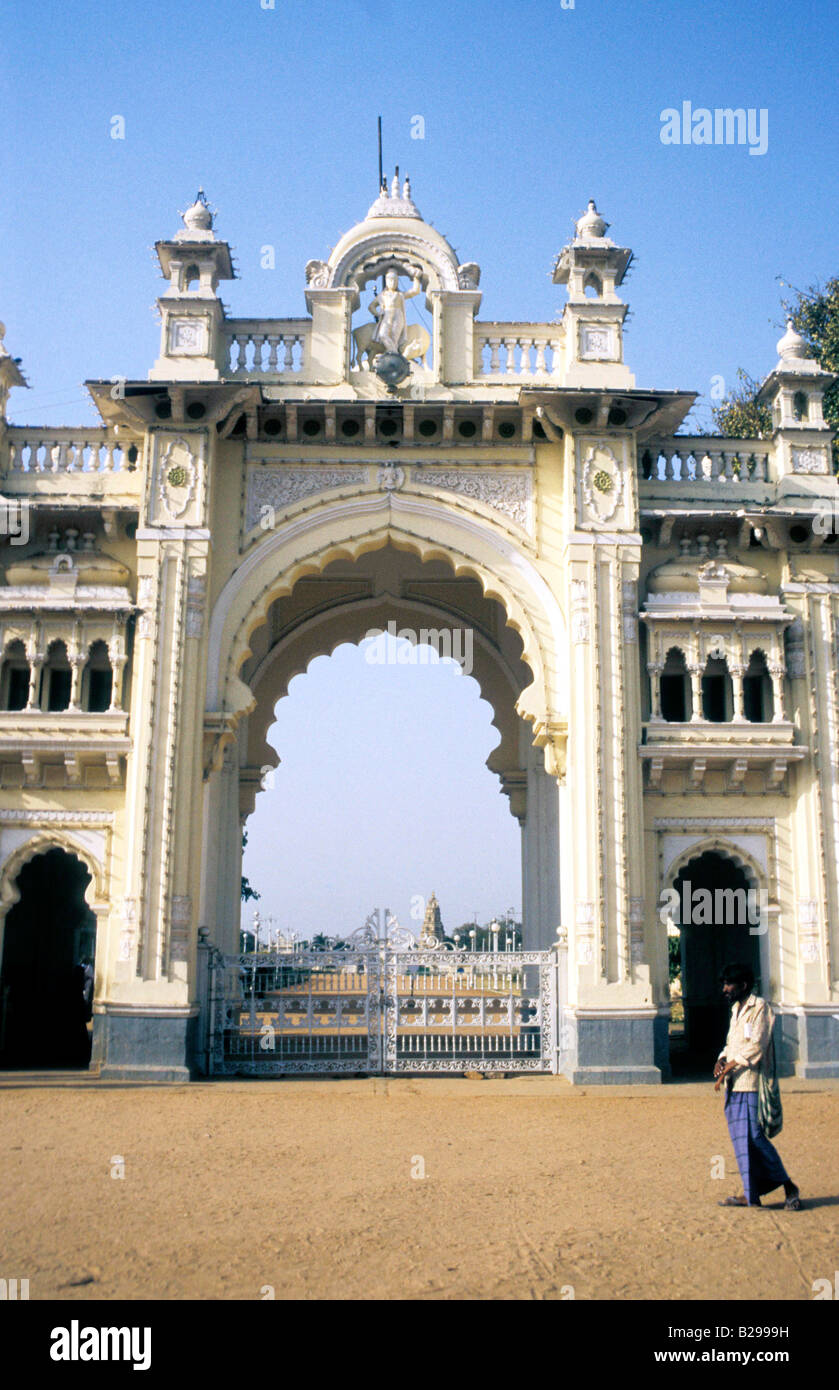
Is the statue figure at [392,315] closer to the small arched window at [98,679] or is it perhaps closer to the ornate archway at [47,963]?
the small arched window at [98,679]

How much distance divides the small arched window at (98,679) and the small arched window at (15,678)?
0.66 meters

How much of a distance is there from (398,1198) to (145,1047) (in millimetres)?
5278

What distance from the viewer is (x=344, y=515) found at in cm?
1298

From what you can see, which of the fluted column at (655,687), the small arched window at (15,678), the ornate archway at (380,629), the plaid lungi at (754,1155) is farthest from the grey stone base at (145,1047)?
the plaid lungi at (754,1155)

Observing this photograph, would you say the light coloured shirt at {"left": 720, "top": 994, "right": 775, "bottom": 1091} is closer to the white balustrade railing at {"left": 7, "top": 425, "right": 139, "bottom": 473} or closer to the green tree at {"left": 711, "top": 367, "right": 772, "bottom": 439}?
the white balustrade railing at {"left": 7, "top": 425, "right": 139, "bottom": 473}

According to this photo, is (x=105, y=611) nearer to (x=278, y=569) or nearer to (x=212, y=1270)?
(x=278, y=569)

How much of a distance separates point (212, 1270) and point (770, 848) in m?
8.61

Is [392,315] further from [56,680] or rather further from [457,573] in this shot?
[56,680]

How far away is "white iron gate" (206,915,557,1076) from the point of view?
12.2m

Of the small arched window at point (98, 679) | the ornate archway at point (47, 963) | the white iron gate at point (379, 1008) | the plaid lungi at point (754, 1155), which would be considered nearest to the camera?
the plaid lungi at point (754, 1155)

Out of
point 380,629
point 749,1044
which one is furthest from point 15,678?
point 749,1044

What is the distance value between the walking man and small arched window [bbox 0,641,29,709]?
848 cm

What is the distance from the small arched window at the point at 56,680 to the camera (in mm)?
12523
